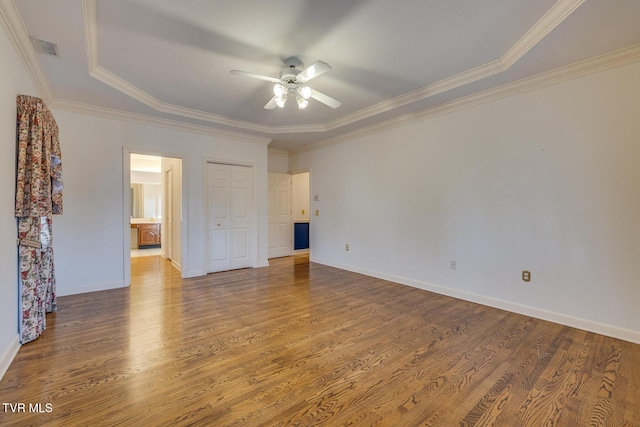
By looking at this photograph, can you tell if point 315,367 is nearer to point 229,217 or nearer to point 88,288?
point 88,288

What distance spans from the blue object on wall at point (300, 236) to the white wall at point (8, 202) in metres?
5.37

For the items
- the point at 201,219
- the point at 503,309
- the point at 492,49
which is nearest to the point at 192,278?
the point at 201,219

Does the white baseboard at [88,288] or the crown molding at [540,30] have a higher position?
the crown molding at [540,30]

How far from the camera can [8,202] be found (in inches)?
86.6

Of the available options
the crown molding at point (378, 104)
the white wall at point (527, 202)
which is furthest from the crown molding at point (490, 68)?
the white wall at point (527, 202)

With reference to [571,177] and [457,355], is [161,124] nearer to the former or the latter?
[457,355]

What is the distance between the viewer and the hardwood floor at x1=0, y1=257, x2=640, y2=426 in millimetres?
1704

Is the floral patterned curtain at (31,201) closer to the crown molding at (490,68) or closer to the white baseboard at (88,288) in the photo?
the white baseboard at (88,288)

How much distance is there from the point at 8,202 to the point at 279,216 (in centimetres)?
496

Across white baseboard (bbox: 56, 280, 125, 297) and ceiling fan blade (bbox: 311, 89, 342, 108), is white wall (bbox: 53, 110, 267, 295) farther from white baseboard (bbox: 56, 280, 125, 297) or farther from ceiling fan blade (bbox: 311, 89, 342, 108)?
ceiling fan blade (bbox: 311, 89, 342, 108)

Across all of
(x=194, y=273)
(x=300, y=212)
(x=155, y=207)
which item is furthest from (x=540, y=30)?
(x=155, y=207)

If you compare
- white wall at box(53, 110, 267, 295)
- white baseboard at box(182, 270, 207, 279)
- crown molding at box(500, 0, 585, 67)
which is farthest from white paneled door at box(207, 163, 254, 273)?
crown molding at box(500, 0, 585, 67)

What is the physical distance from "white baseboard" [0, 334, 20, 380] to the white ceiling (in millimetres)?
2397

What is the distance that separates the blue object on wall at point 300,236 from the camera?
741 cm
